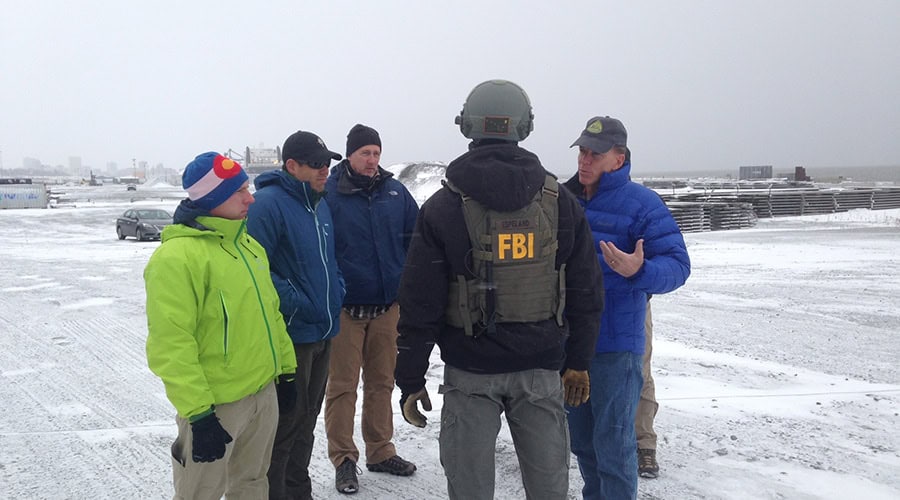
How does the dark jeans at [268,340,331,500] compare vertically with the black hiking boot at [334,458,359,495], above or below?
above

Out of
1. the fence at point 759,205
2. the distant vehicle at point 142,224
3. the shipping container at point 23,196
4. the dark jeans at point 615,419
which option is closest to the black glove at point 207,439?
the dark jeans at point 615,419

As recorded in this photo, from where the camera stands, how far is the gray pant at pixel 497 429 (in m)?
2.43

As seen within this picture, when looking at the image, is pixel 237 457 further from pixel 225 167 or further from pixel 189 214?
pixel 225 167

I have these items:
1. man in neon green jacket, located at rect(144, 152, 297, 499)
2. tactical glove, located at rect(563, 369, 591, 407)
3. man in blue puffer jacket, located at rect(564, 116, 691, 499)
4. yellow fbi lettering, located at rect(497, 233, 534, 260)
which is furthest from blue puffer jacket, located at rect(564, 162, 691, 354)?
man in neon green jacket, located at rect(144, 152, 297, 499)

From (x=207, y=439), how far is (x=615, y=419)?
183 cm

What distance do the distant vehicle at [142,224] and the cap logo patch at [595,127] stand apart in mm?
19885

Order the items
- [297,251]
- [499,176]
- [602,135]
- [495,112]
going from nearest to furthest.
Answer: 1. [499,176]
2. [495,112]
3. [602,135]
4. [297,251]

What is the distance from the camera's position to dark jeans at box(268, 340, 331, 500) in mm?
3295

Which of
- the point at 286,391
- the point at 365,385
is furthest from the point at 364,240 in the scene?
the point at 286,391

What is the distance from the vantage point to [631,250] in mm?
3180

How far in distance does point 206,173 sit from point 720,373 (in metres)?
5.20

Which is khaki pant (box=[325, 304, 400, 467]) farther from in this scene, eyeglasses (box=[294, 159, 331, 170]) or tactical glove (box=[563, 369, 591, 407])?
tactical glove (box=[563, 369, 591, 407])

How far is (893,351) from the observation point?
668cm

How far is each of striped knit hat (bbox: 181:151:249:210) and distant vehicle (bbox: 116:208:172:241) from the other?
64.2ft
